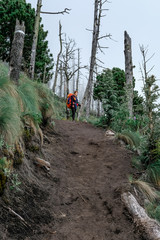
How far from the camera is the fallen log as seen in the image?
267cm

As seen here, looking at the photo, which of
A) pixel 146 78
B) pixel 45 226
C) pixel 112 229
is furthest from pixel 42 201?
pixel 146 78

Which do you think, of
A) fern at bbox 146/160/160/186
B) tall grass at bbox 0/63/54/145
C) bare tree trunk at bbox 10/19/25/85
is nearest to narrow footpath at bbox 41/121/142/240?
fern at bbox 146/160/160/186

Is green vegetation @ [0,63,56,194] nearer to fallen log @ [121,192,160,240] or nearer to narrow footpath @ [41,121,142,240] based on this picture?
narrow footpath @ [41,121,142,240]

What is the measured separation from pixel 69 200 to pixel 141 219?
1.20 meters

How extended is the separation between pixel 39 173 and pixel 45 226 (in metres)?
1.31

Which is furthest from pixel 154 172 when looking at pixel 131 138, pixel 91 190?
pixel 131 138

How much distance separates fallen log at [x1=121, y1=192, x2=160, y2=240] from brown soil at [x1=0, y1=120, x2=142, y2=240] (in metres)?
0.10

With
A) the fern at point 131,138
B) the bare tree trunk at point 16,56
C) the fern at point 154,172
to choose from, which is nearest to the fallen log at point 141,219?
the fern at point 154,172

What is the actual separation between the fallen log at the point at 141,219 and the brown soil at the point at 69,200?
10 centimetres

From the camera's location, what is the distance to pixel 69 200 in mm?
3473

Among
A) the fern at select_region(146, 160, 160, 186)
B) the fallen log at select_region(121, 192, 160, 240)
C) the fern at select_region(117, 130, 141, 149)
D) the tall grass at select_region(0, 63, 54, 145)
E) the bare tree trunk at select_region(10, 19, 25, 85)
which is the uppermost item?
the bare tree trunk at select_region(10, 19, 25, 85)

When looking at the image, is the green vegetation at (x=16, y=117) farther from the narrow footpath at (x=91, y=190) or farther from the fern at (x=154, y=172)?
the fern at (x=154, y=172)

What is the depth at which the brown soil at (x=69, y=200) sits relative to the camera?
2514 mm

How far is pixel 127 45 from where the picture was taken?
925cm
